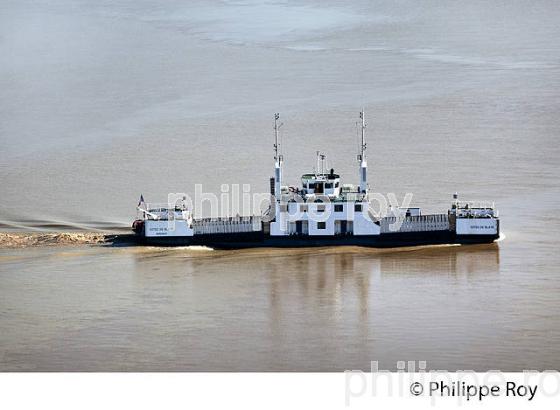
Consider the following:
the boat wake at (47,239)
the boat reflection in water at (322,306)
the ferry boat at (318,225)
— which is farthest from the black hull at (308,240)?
the boat wake at (47,239)

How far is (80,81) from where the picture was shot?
845 inches

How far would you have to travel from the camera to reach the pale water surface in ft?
34.1

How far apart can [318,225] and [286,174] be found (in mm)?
2168

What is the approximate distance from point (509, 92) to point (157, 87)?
5951 mm

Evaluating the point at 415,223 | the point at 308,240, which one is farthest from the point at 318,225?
the point at 415,223

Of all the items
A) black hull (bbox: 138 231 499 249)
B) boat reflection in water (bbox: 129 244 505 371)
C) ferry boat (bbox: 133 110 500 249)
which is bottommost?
boat reflection in water (bbox: 129 244 505 371)

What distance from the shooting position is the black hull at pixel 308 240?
1473 centimetres

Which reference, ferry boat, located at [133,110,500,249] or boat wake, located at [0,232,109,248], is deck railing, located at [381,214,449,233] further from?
boat wake, located at [0,232,109,248]

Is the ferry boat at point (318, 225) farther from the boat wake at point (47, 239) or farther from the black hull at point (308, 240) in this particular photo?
the boat wake at point (47, 239)

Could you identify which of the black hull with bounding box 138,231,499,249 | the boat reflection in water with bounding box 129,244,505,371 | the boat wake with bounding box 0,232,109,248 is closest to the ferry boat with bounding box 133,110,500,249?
A: the black hull with bounding box 138,231,499,249

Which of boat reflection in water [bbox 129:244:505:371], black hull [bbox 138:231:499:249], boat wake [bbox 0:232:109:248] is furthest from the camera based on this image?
black hull [bbox 138:231:499:249]

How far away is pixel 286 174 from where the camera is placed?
16906mm
